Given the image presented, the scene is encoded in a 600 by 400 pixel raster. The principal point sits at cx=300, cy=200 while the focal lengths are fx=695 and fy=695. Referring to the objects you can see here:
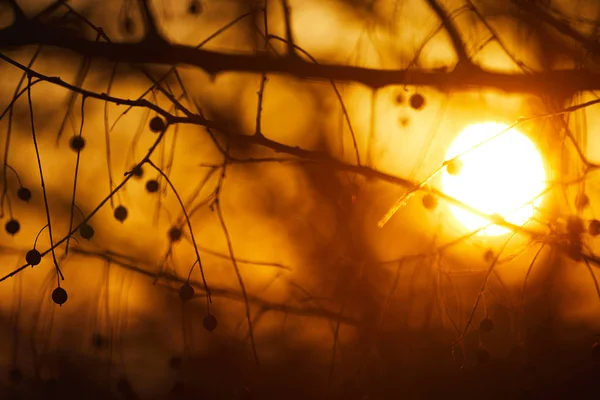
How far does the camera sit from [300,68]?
1.71m

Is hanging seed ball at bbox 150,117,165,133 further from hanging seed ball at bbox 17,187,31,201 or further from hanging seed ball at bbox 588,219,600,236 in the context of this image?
hanging seed ball at bbox 588,219,600,236

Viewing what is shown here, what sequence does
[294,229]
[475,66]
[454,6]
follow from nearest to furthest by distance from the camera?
[475,66] → [454,6] → [294,229]

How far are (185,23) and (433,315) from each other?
1.07 metres

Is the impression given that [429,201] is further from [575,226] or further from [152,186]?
[152,186]

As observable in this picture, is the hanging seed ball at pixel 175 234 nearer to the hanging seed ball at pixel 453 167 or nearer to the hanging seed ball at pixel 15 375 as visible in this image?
the hanging seed ball at pixel 15 375

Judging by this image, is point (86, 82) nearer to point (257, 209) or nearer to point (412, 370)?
point (257, 209)

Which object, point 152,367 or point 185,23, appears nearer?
point 185,23

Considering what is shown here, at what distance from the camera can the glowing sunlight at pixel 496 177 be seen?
1735mm

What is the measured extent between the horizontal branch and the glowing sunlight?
14 cm

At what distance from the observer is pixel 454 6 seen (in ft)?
6.15

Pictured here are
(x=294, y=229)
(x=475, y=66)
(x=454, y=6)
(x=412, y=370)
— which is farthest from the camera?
(x=294, y=229)

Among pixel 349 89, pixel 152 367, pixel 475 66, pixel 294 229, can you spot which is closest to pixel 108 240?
pixel 152 367

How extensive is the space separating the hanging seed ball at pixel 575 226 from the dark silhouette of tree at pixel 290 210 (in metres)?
0.01

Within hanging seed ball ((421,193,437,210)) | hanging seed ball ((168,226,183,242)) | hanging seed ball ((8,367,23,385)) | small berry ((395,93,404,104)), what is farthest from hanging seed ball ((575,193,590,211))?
hanging seed ball ((8,367,23,385))
